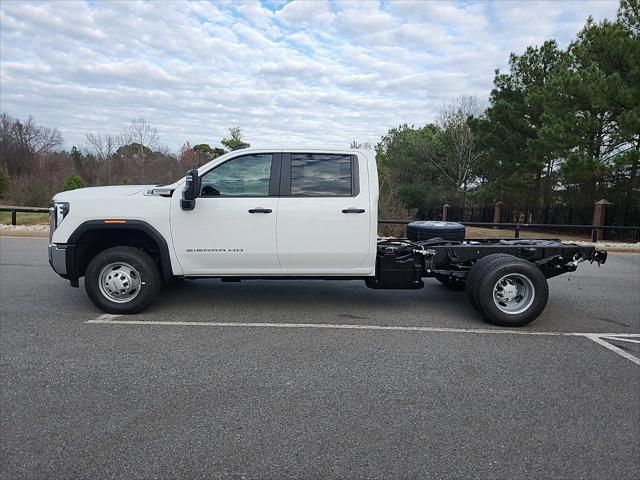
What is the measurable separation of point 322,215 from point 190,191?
1573 millimetres

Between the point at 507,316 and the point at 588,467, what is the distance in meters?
2.89

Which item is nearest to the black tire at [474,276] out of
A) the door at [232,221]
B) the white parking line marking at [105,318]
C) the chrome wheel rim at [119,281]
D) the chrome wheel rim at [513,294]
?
the chrome wheel rim at [513,294]

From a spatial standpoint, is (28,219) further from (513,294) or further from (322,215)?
(513,294)

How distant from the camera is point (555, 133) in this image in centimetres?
2017

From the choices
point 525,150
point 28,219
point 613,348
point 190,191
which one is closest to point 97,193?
point 190,191

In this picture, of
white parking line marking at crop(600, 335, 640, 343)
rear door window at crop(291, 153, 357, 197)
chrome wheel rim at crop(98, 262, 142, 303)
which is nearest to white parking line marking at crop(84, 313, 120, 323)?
chrome wheel rim at crop(98, 262, 142, 303)

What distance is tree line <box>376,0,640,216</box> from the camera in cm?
1808

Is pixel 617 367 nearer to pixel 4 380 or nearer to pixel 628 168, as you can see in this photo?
pixel 4 380

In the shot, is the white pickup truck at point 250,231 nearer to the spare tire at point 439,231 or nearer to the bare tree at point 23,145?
the spare tire at point 439,231

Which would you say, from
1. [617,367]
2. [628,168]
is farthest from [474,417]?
[628,168]

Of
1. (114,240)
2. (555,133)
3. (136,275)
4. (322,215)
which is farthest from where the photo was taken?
(555,133)

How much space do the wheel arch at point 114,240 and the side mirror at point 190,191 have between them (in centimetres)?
51

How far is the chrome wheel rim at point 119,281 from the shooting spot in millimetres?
5625

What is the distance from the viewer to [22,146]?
5675 centimetres
